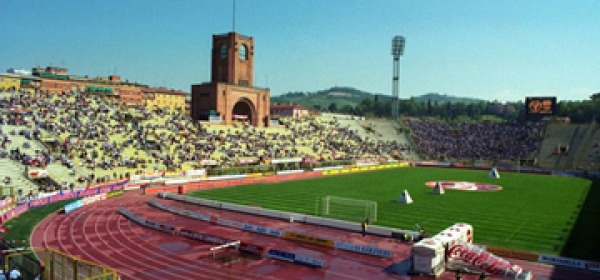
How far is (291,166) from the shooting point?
2397 inches

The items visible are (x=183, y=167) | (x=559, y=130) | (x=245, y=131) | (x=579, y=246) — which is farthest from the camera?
(x=559, y=130)

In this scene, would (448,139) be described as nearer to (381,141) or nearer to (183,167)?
(381,141)

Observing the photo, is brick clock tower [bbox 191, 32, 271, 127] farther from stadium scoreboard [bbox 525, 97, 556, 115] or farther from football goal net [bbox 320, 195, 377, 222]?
stadium scoreboard [bbox 525, 97, 556, 115]

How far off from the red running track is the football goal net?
3429mm

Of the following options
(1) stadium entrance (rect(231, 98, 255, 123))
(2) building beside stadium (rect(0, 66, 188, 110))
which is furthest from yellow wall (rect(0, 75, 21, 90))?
(1) stadium entrance (rect(231, 98, 255, 123))

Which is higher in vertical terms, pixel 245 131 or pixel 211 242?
pixel 245 131

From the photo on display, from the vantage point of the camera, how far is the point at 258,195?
39219 mm

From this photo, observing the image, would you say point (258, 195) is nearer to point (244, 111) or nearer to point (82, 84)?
point (244, 111)

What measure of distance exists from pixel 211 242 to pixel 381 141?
7035 centimetres

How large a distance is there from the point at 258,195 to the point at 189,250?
17680mm

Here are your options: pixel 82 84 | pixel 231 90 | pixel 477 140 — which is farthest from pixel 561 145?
pixel 82 84

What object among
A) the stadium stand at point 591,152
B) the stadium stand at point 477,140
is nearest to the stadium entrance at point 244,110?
the stadium stand at point 477,140

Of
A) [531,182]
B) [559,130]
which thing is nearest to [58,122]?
[531,182]

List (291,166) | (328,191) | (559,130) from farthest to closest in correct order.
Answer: (559,130), (291,166), (328,191)
